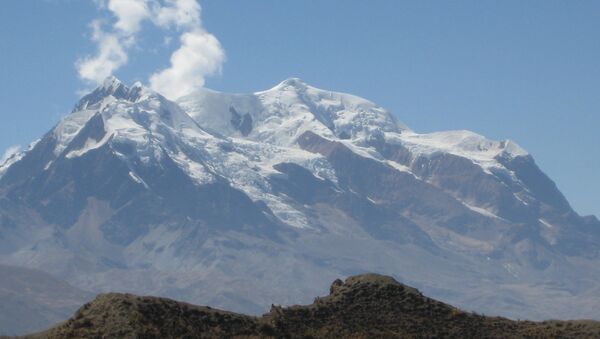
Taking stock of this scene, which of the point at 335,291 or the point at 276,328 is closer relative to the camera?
the point at 276,328

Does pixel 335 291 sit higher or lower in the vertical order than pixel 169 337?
higher

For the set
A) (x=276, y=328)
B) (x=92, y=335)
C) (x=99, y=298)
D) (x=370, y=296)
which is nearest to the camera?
(x=92, y=335)

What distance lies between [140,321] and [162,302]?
9.77ft

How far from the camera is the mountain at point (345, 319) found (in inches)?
1858

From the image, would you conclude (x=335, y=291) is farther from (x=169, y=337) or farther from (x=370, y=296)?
(x=169, y=337)

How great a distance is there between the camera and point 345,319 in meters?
54.5

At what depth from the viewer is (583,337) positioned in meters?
54.0

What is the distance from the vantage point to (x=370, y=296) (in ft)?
183

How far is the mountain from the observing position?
4719 centimetres

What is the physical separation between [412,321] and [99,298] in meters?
14.7

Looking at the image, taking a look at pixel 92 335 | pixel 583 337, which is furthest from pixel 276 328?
pixel 583 337

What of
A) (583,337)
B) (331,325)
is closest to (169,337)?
(331,325)

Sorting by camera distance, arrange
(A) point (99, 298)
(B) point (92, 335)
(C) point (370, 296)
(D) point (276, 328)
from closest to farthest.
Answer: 1. (B) point (92, 335)
2. (A) point (99, 298)
3. (D) point (276, 328)
4. (C) point (370, 296)

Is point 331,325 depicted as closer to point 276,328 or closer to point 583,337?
point 276,328
